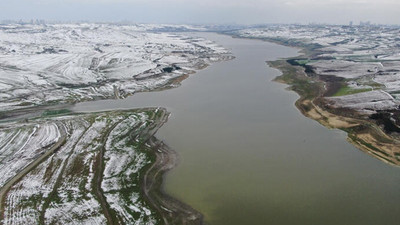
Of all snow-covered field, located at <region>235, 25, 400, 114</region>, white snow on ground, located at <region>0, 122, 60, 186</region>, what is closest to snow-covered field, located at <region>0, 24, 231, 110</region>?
white snow on ground, located at <region>0, 122, 60, 186</region>

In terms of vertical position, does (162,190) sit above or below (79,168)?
below

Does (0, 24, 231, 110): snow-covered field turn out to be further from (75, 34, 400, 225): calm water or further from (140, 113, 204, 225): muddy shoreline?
(140, 113, 204, 225): muddy shoreline

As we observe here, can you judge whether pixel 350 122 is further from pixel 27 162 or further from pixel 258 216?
pixel 27 162

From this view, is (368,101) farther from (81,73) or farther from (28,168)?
(81,73)

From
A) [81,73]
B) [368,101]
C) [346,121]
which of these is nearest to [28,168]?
[346,121]

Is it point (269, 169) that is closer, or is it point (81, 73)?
point (269, 169)

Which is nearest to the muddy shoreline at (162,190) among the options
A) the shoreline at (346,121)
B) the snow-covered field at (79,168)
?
the snow-covered field at (79,168)
